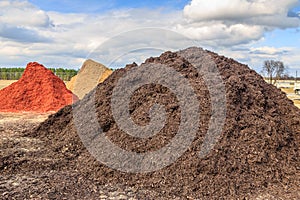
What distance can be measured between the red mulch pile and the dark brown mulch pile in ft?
19.6

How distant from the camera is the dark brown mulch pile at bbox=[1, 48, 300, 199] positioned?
3920 mm

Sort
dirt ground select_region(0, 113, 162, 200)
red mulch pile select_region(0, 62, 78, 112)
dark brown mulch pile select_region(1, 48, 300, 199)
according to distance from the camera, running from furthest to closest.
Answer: red mulch pile select_region(0, 62, 78, 112) < dark brown mulch pile select_region(1, 48, 300, 199) < dirt ground select_region(0, 113, 162, 200)

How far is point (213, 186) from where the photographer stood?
3.83m

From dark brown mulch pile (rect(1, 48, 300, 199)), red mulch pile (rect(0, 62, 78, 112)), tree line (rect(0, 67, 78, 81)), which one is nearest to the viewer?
dark brown mulch pile (rect(1, 48, 300, 199))

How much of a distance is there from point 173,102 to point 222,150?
3.54 ft

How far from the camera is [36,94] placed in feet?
40.2

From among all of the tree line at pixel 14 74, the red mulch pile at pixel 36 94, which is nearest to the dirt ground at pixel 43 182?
the red mulch pile at pixel 36 94

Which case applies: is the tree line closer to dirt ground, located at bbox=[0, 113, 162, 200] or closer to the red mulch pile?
the red mulch pile

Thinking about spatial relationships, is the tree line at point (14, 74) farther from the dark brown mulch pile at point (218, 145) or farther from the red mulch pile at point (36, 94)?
the dark brown mulch pile at point (218, 145)

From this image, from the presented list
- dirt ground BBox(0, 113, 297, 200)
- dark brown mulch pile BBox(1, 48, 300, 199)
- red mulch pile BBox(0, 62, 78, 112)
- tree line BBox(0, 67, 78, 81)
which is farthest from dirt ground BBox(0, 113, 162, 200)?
tree line BBox(0, 67, 78, 81)

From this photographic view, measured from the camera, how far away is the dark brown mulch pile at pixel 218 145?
3.92 m

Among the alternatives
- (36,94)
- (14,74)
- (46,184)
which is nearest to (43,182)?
(46,184)

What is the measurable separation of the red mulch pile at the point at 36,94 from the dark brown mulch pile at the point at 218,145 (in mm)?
5962

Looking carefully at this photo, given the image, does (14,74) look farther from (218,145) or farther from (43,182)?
(218,145)
